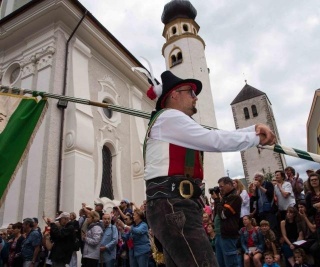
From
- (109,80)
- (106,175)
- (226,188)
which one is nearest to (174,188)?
(226,188)

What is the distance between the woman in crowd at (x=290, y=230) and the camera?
7.07 metres

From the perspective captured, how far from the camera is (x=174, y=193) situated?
236cm

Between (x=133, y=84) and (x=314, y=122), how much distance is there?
17.9 m

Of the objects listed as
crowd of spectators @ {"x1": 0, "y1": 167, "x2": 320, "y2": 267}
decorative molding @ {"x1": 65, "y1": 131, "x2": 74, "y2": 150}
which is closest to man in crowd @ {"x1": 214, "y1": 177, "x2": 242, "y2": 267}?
crowd of spectators @ {"x1": 0, "y1": 167, "x2": 320, "y2": 267}

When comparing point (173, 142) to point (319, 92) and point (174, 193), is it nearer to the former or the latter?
point (174, 193)

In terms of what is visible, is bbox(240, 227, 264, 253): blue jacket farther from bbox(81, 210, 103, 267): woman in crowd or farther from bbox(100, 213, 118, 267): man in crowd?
bbox(81, 210, 103, 267): woman in crowd

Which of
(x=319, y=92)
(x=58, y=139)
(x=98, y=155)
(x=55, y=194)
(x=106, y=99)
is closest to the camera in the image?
(x=55, y=194)

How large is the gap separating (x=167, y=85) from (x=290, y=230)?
578cm

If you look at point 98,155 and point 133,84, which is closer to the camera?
point 98,155

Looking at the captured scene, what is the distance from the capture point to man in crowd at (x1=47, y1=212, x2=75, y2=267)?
24.8 ft

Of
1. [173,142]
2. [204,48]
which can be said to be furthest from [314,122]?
[173,142]

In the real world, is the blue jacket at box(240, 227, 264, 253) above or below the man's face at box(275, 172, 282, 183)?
below

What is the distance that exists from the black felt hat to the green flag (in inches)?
114

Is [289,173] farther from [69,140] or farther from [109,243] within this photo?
[69,140]
